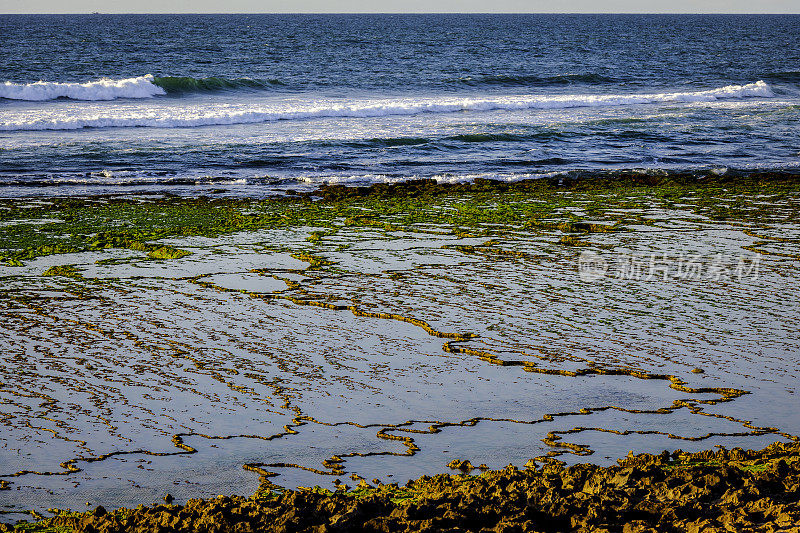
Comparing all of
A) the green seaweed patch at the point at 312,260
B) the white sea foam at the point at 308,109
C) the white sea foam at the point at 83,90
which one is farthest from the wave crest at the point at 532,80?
the green seaweed patch at the point at 312,260

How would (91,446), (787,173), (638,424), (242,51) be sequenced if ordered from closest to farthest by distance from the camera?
1. (91,446)
2. (638,424)
3. (787,173)
4. (242,51)

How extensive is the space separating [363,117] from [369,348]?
65.9 feet

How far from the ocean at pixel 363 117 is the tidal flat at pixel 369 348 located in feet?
15.8

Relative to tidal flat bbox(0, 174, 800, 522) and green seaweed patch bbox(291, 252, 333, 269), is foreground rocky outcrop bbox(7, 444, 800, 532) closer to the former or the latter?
tidal flat bbox(0, 174, 800, 522)

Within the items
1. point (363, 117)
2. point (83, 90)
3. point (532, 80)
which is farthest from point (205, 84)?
point (532, 80)

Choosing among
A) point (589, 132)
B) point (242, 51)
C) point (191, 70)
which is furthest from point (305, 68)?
point (589, 132)

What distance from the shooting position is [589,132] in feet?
68.5

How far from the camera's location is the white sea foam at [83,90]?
91.4 ft

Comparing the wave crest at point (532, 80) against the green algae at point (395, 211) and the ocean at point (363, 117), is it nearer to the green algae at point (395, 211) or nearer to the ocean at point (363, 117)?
the ocean at point (363, 117)

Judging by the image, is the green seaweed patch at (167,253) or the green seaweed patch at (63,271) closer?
the green seaweed patch at (63,271)

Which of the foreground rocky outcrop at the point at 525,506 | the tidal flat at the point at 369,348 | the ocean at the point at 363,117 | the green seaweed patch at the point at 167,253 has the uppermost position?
the ocean at the point at 363,117

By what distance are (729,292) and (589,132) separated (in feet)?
47.7

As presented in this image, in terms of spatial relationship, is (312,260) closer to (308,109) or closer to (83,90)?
(308,109)

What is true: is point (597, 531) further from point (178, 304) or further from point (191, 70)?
point (191, 70)
